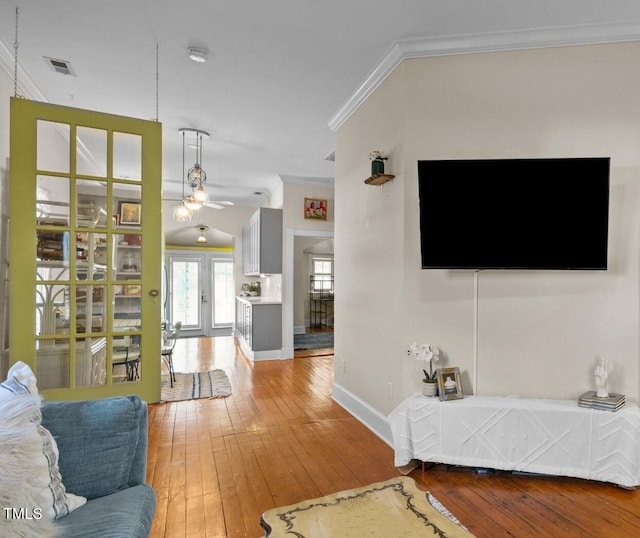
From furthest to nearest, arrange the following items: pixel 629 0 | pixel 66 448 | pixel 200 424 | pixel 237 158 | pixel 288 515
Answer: pixel 237 158
pixel 200 424
pixel 629 0
pixel 288 515
pixel 66 448

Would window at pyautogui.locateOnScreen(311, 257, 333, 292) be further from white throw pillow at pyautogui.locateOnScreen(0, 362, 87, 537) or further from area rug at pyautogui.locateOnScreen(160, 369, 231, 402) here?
white throw pillow at pyautogui.locateOnScreen(0, 362, 87, 537)

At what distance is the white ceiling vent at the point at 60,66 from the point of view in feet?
9.21

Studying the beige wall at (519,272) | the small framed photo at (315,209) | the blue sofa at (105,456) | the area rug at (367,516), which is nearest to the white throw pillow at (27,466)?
the blue sofa at (105,456)

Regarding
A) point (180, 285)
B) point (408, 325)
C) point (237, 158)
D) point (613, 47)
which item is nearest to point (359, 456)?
point (408, 325)

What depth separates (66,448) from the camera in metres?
1.32

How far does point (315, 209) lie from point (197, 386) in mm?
3170

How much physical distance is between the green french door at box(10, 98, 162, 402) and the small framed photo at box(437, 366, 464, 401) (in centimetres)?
210

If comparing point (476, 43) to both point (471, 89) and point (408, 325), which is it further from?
point (408, 325)

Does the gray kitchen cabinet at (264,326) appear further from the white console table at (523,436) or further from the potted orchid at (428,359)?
the white console table at (523,436)

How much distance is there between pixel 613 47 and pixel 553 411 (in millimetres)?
2418

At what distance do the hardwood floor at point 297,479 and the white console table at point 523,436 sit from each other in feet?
0.37

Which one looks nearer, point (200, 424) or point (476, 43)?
point (476, 43)

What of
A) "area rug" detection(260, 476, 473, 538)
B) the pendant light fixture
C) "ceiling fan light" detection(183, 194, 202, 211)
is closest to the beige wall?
"area rug" detection(260, 476, 473, 538)

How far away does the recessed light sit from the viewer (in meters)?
2.62
